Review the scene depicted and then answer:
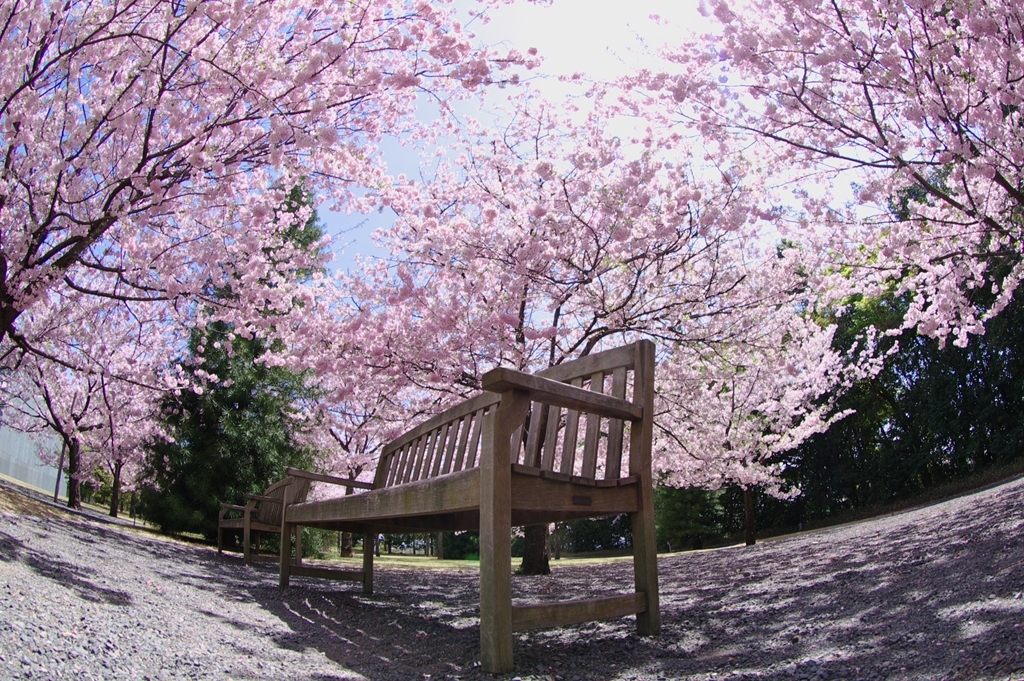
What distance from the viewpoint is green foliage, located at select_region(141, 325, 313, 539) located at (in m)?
12.8

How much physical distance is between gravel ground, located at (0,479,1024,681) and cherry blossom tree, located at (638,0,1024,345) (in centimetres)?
242

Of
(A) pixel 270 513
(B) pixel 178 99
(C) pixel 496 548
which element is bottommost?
(A) pixel 270 513

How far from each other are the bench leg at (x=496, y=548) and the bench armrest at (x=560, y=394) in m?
0.12

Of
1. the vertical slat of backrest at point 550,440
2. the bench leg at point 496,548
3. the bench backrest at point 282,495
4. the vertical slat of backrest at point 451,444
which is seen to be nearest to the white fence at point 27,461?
the bench backrest at point 282,495

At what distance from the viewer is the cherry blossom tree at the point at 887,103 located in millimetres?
4223

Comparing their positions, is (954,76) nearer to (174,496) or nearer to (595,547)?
(174,496)

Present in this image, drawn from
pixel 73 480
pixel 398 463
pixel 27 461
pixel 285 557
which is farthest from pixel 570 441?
pixel 27 461

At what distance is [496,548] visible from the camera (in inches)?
85.4

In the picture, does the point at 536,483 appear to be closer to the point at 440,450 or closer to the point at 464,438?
the point at 464,438

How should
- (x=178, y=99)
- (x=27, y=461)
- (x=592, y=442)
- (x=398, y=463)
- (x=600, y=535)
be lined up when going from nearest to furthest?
(x=592, y=442) < (x=178, y=99) < (x=398, y=463) < (x=27, y=461) < (x=600, y=535)

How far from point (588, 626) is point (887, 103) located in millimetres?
4288

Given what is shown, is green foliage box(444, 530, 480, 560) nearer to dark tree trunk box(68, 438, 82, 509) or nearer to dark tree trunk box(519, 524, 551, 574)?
dark tree trunk box(68, 438, 82, 509)

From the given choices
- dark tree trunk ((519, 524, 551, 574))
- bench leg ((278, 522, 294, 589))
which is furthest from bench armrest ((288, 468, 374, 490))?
dark tree trunk ((519, 524, 551, 574))

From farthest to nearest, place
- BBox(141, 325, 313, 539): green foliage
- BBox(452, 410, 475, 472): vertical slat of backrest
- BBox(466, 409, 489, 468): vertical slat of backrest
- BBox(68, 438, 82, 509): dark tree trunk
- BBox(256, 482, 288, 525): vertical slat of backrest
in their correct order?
BBox(68, 438, 82, 509): dark tree trunk → BBox(141, 325, 313, 539): green foliage → BBox(256, 482, 288, 525): vertical slat of backrest → BBox(452, 410, 475, 472): vertical slat of backrest → BBox(466, 409, 489, 468): vertical slat of backrest
